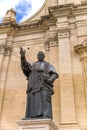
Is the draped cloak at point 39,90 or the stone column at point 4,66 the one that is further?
the stone column at point 4,66

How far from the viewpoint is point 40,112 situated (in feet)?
18.9

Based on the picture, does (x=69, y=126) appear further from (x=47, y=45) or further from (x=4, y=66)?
(x=4, y=66)

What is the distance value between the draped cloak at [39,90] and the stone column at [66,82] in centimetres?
384

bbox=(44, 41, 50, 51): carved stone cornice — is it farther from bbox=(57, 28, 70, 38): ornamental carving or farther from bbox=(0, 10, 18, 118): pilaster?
bbox=(0, 10, 18, 118): pilaster

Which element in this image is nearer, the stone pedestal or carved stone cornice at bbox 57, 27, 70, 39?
the stone pedestal

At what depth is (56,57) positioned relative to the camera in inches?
480

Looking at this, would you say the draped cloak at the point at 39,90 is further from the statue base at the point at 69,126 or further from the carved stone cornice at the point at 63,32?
the carved stone cornice at the point at 63,32

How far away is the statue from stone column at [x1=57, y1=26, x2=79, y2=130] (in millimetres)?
3845

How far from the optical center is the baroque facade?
10.3 m

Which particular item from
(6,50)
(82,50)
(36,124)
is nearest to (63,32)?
(82,50)

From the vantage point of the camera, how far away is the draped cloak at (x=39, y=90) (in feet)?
19.1

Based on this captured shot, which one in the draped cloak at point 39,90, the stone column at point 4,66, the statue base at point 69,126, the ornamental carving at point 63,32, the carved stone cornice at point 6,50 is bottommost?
the statue base at point 69,126

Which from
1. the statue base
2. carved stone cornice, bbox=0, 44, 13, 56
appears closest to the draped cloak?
the statue base

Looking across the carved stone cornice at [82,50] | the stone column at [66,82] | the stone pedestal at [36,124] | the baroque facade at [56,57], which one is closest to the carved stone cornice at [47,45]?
the baroque facade at [56,57]
